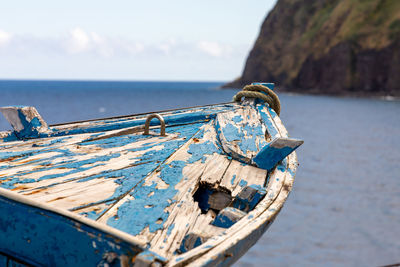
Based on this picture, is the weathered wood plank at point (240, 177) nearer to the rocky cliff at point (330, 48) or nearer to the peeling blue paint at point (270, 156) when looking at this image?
the peeling blue paint at point (270, 156)

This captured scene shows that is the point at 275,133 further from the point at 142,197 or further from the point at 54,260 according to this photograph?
the point at 54,260

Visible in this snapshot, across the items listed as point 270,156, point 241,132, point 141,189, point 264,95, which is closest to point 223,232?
point 141,189

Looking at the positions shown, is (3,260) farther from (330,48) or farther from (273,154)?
(330,48)

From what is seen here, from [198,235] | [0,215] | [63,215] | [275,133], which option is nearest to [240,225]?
[198,235]

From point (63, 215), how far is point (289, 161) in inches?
85.4

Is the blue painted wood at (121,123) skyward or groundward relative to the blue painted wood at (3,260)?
skyward

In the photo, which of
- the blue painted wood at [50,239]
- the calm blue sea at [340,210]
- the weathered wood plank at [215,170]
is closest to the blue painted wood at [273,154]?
the weathered wood plank at [215,170]

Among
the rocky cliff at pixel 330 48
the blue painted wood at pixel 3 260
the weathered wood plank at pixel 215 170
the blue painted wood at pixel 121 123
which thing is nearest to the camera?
the blue painted wood at pixel 3 260

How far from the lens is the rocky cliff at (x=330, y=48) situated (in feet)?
187

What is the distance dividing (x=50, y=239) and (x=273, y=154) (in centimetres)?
181

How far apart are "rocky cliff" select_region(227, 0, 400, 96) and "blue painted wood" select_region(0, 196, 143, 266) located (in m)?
60.9

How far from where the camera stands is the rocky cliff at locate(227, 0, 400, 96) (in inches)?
2243

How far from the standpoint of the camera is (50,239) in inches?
58.5

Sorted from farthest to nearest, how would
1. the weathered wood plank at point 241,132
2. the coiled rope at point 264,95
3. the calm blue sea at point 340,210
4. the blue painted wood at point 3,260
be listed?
the calm blue sea at point 340,210
the coiled rope at point 264,95
the weathered wood plank at point 241,132
the blue painted wood at point 3,260
